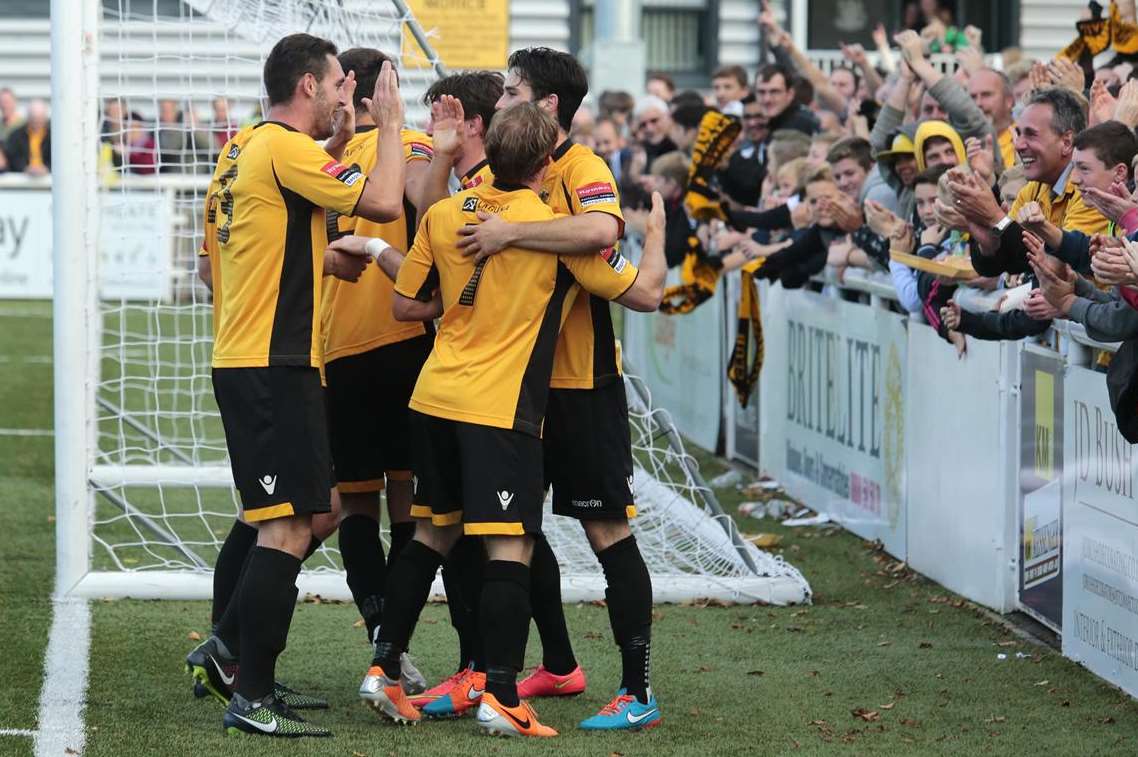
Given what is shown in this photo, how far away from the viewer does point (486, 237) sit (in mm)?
5430

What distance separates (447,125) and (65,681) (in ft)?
7.48

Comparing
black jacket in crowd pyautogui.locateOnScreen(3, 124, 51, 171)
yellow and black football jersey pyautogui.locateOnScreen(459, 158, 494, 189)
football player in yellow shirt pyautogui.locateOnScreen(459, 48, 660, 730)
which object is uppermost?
black jacket in crowd pyautogui.locateOnScreen(3, 124, 51, 171)

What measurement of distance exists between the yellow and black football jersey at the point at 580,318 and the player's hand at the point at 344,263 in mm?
620

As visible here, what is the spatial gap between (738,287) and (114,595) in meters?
5.17

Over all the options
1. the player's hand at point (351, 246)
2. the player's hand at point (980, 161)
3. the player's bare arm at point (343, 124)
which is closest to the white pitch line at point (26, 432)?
the player's bare arm at point (343, 124)

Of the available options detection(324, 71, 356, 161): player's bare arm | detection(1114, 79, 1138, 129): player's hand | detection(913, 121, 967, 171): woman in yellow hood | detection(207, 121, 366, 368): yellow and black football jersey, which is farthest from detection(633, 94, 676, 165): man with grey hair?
detection(207, 121, 366, 368): yellow and black football jersey

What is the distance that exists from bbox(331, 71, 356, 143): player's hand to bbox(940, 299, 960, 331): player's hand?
2.60m

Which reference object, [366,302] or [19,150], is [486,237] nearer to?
[366,302]

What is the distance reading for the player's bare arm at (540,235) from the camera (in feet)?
17.8

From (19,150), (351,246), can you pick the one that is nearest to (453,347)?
(351,246)

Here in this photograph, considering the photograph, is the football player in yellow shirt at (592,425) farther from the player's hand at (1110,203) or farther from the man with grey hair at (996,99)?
the man with grey hair at (996,99)

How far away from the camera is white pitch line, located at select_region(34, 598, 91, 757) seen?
5.47 meters

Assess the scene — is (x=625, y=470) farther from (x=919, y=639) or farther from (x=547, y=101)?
(x=919, y=639)

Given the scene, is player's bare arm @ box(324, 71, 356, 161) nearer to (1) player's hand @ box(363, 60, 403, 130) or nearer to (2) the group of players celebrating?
(2) the group of players celebrating
